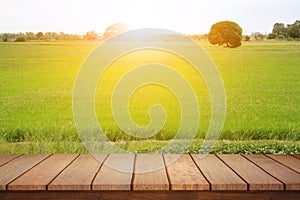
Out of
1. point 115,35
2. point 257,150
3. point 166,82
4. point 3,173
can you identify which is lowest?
point 257,150

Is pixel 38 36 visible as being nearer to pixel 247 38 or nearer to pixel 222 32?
pixel 222 32

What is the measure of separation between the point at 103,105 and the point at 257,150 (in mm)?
1254

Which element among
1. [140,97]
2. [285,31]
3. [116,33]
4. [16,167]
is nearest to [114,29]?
[116,33]

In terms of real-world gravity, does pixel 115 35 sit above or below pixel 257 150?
above

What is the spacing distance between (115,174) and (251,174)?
0.63 metres

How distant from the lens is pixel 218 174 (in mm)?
2033

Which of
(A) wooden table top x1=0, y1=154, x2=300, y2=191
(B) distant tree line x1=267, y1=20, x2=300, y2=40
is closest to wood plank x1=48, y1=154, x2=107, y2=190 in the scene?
(A) wooden table top x1=0, y1=154, x2=300, y2=191

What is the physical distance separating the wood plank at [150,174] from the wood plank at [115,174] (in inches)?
1.3

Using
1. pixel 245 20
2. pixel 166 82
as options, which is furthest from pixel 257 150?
pixel 245 20

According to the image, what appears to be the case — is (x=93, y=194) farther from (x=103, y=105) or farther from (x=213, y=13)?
(x=213, y=13)

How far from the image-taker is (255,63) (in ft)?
12.4

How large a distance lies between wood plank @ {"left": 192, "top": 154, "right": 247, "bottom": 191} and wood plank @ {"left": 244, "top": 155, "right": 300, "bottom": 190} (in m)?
0.18

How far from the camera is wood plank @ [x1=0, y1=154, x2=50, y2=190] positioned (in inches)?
76.5

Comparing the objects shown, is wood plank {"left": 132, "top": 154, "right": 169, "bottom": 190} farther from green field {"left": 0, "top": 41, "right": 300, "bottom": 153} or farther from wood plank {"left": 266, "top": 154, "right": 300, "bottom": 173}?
green field {"left": 0, "top": 41, "right": 300, "bottom": 153}
